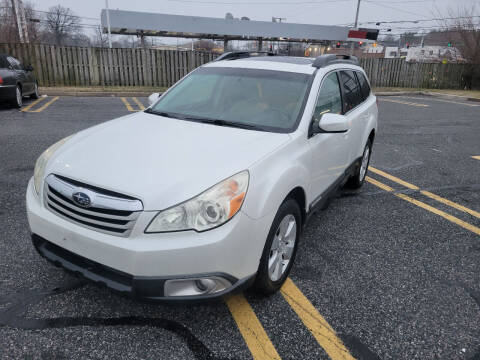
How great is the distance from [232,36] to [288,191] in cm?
3305

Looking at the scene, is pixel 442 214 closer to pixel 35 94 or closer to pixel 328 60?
pixel 328 60

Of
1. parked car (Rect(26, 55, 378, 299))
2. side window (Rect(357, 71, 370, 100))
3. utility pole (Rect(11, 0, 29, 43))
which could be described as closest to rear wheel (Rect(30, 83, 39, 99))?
parked car (Rect(26, 55, 378, 299))

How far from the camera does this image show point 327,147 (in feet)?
11.0

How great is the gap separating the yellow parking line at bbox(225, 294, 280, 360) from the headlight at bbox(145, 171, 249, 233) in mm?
524

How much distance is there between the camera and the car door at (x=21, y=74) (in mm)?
10500

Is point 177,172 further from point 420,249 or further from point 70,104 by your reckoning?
point 70,104

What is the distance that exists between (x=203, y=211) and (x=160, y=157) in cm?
59

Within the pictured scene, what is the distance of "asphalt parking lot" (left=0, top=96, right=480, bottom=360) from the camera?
7.52ft

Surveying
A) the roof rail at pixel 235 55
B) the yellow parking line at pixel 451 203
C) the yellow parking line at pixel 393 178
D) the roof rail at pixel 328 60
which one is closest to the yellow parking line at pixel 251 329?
the roof rail at pixel 328 60

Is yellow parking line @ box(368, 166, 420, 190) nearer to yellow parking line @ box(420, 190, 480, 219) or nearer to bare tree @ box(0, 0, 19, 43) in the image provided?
yellow parking line @ box(420, 190, 480, 219)

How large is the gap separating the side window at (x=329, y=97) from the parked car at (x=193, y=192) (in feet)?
0.11

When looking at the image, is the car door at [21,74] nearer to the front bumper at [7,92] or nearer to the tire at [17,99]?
→ the tire at [17,99]

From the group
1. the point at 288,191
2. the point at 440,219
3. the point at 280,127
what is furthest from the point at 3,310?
the point at 440,219

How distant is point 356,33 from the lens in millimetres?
19578
